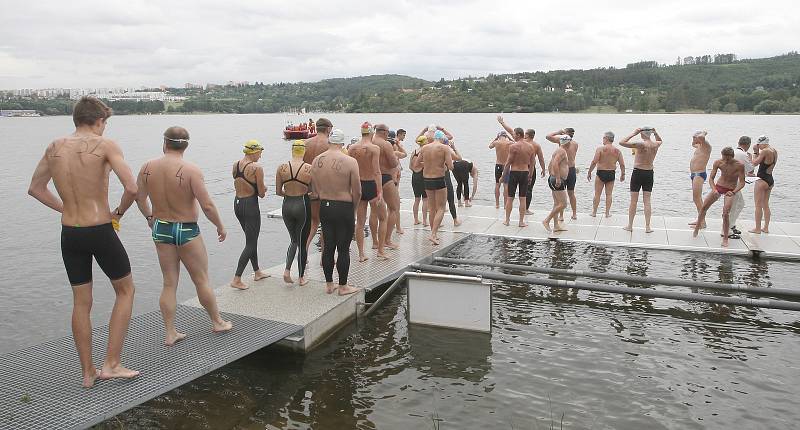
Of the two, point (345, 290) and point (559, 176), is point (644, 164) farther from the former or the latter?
point (345, 290)

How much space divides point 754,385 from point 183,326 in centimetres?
621

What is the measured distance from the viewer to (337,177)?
23.2 ft

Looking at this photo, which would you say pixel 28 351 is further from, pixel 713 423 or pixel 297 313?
pixel 713 423

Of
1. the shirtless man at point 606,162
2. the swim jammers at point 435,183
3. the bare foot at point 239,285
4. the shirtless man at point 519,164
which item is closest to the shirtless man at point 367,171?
the swim jammers at point 435,183

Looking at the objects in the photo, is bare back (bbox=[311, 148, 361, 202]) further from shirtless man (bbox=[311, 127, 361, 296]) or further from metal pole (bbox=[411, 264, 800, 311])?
metal pole (bbox=[411, 264, 800, 311])

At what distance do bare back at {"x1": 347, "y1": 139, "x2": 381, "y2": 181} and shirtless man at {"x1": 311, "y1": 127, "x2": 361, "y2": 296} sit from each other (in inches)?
43.7

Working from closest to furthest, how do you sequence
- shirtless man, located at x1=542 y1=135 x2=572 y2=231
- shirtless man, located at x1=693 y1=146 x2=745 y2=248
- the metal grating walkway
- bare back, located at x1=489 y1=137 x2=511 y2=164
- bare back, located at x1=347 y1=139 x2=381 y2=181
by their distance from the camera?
the metal grating walkway < bare back, located at x1=347 y1=139 x2=381 y2=181 < shirtless man, located at x1=693 y1=146 x2=745 y2=248 < shirtless man, located at x1=542 y1=135 x2=572 y2=231 < bare back, located at x1=489 y1=137 x2=511 y2=164

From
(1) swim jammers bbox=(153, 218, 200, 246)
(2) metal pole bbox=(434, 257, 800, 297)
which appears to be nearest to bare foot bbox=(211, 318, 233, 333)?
(1) swim jammers bbox=(153, 218, 200, 246)

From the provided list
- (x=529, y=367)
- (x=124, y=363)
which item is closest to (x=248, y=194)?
(x=124, y=363)

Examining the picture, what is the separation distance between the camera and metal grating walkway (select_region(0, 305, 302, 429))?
15.2 ft

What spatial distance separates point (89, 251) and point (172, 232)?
90 cm

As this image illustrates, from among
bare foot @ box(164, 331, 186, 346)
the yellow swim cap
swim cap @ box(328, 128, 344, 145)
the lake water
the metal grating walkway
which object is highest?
swim cap @ box(328, 128, 344, 145)

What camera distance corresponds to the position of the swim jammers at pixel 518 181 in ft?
39.0

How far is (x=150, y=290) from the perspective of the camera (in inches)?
429
